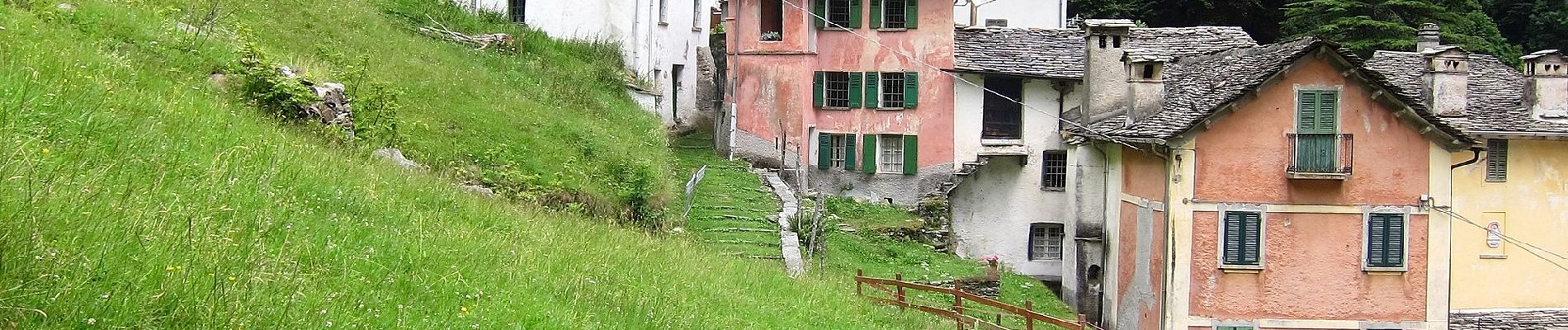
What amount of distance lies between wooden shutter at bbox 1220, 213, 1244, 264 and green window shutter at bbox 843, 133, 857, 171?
11.4 m

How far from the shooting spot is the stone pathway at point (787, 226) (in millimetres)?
19906

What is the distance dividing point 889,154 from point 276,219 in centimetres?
2571

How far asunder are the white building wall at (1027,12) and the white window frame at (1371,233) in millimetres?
21455

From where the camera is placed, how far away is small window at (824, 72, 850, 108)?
1323 inches

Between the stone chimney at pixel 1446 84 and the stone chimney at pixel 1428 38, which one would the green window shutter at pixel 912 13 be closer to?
the stone chimney at pixel 1446 84

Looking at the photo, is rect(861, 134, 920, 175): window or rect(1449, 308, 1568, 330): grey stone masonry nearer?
rect(1449, 308, 1568, 330): grey stone masonry

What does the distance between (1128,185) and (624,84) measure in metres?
11.7

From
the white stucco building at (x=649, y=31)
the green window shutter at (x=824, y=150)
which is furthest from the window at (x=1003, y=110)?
the white stucco building at (x=649, y=31)

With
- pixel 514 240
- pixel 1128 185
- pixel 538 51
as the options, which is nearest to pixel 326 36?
pixel 538 51

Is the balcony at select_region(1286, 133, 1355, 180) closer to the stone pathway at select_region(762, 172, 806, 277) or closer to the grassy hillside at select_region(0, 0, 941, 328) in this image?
the stone pathway at select_region(762, 172, 806, 277)

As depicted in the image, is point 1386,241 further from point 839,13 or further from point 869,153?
point 839,13

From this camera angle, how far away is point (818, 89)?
3369 centimetres

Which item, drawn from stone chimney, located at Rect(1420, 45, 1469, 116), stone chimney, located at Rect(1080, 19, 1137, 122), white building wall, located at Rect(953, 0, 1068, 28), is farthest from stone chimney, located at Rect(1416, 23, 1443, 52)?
white building wall, located at Rect(953, 0, 1068, 28)

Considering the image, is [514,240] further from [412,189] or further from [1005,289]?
[1005,289]
